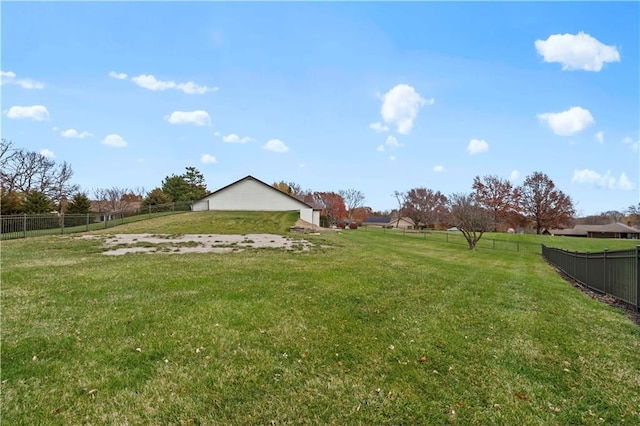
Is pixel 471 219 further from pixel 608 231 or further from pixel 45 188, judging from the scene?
pixel 608 231

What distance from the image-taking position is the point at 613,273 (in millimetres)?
7395

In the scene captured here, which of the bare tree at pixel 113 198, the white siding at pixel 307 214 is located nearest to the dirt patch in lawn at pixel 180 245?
the white siding at pixel 307 214

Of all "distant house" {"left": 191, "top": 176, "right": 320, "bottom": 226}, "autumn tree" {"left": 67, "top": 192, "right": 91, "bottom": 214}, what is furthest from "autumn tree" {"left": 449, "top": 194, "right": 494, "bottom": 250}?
"autumn tree" {"left": 67, "top": 192, "right": 91, "bottom": 214}

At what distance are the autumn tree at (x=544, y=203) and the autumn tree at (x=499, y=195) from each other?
154 cm

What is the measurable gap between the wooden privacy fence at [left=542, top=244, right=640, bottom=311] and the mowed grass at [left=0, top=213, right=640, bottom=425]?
113cm

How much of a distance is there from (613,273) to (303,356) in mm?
8240

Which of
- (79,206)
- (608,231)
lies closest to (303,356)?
(79,206)

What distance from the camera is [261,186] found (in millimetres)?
40031

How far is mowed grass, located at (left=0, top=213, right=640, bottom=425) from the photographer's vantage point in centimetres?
256

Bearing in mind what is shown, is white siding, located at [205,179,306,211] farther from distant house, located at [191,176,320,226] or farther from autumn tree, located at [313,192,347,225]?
autumn tree, located at [313,192,347,225]

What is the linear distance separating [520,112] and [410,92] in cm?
610

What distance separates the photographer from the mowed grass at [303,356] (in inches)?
101

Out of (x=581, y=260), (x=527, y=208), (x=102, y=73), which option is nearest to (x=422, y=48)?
(x=581, y=260)

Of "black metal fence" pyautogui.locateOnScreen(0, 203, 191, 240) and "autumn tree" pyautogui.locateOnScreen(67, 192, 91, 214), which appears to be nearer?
"black metal fence" pyautogui.locateOnScreen(0, 203, 191, 240)
